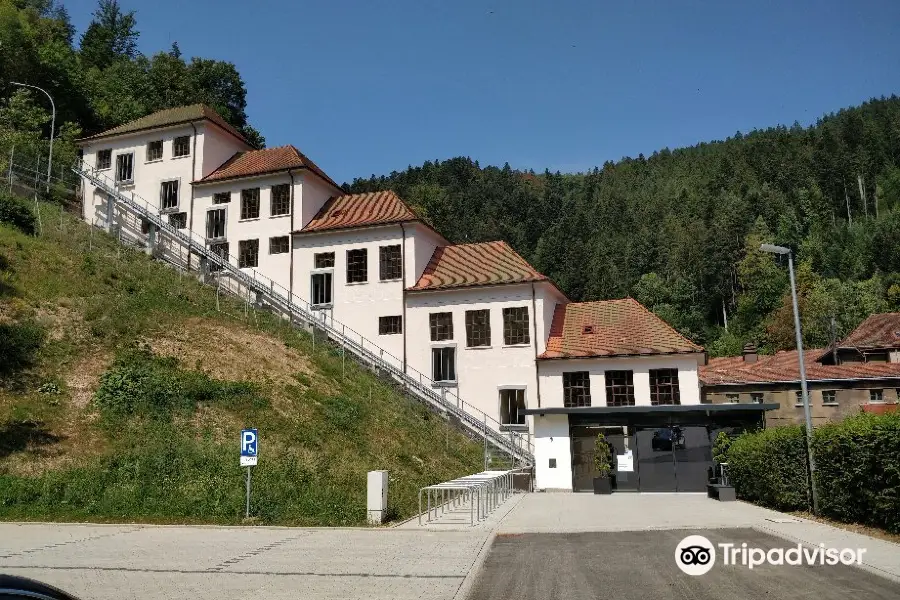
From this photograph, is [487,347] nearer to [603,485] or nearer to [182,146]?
[603,485]

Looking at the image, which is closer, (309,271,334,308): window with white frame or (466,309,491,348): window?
(466,309,491,348): window

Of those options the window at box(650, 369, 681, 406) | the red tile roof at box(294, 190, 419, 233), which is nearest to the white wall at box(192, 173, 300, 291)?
the red tile roof at box(294, 190, 419, 233)

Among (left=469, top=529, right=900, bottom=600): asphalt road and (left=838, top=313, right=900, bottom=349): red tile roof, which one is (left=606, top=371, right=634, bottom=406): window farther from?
(left=838, top=313, right=900, bottom=349): red tile roof

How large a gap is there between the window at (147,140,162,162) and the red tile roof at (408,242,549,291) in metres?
19.7

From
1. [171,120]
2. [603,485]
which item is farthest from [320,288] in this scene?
[603,485]

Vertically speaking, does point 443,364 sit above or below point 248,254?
below

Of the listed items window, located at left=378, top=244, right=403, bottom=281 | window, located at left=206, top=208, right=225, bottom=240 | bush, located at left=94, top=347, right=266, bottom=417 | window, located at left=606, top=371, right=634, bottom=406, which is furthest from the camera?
window, located at left=206, top=208, right=225, bottom=240

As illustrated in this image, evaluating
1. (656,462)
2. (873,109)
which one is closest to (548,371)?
(656,462)

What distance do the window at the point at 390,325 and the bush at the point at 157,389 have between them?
1359 cm

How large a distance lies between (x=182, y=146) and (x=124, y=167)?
4490 millimetres

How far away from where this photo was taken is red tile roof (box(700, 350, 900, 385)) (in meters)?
50.5

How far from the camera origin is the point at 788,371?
174 ft

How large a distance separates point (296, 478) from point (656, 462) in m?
14.9

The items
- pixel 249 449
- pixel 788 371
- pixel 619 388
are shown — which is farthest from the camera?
pixel 788 371
